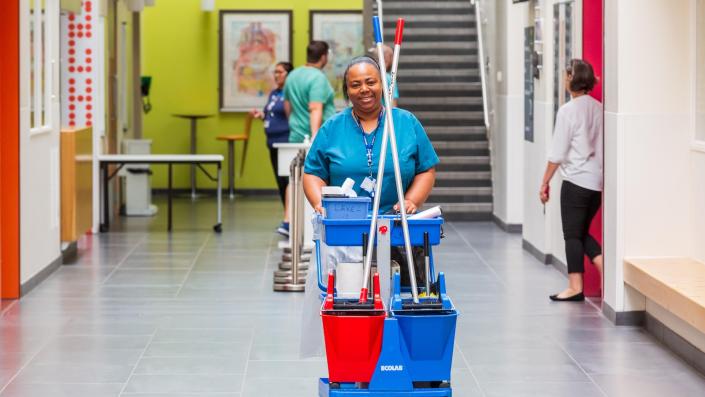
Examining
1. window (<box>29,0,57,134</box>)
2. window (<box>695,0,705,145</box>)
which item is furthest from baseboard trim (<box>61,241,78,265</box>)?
window (<box>695,0,705,145</box>)

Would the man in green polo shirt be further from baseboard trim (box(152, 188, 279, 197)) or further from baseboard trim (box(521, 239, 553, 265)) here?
baseboard trim (box(152, 188, 279, 197))

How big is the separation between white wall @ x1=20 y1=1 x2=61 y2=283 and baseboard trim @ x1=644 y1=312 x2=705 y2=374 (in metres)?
4.28

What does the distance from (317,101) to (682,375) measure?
551cm

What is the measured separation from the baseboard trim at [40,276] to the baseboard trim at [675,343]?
4.27m

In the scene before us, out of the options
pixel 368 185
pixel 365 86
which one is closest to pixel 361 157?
pixel 368 185

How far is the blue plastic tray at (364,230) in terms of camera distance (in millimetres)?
5004

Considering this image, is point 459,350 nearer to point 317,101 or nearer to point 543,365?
point 543,365

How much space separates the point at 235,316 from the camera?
8.57 meters

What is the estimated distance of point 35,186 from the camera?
9.72 m

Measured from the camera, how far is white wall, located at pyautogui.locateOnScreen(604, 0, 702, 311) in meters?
8.01

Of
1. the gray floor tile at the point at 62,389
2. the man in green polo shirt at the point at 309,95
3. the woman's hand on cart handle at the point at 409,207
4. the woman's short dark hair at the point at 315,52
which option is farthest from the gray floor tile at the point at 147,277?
the woman's hand on cart handle at the point at 409,207

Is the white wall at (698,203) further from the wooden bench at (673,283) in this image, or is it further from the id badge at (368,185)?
the id badge at (368,185)

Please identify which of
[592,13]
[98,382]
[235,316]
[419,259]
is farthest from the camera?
[592,13]

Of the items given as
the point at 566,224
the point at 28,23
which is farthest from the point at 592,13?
the point at 28,23
